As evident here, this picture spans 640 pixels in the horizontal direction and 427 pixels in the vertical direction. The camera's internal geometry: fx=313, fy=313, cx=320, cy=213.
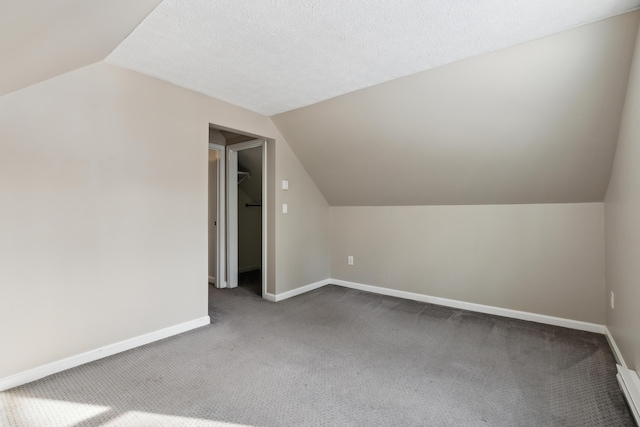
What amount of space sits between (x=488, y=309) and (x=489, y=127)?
1.86 meters

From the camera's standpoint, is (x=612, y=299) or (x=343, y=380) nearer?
(x=343, y=380)

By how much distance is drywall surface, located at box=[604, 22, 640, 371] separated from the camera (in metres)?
1.72

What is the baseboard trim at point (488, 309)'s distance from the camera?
9.04ft

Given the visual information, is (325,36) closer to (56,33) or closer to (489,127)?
(56,33)

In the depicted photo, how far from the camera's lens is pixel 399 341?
8.39 feet

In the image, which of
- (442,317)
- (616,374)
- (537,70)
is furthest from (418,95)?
(616,374)

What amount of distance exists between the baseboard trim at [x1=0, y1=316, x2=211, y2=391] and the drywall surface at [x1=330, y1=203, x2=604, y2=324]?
2.17 meters

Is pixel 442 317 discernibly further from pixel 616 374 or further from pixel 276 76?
pixel 276 76

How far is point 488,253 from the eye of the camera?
10.6 feet

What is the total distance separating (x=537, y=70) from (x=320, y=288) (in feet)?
10.6

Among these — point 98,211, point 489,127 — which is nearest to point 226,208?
point 98,211

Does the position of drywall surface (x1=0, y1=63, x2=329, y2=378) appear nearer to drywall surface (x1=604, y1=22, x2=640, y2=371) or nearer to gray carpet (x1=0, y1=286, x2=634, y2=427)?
gray carpet (x1=0, y1=286, x2=634, y2=427)

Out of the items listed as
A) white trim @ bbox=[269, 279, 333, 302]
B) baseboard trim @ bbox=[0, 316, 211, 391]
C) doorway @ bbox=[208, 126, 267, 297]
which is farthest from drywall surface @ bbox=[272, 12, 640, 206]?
baseboard trim @ bbox=[0, 316, 211, 391]

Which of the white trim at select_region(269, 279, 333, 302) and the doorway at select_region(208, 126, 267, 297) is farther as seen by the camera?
the doorway at select_region(208, 126, 267, 297)
